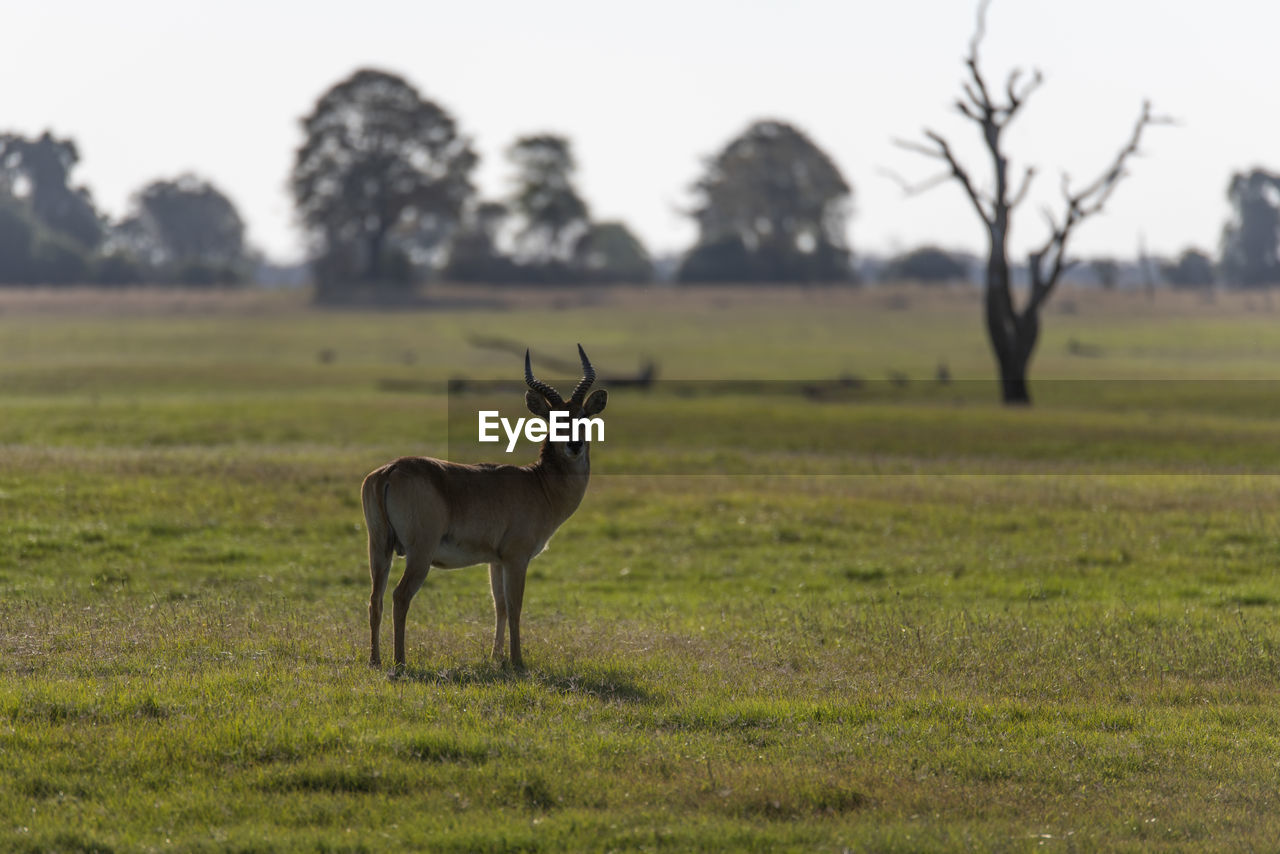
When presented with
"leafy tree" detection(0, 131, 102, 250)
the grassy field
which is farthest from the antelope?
"leafy tree" detection(0, 131, 102, 250)

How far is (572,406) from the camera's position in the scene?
13.3 metres

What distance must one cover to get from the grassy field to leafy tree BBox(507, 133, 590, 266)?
92.5 m

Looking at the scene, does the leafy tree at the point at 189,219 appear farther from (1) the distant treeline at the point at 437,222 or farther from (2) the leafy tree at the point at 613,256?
(2) the leafy tree at the point at 613,256

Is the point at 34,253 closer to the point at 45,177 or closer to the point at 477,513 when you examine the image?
the point at 45,177

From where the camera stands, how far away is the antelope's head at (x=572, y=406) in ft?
43.0

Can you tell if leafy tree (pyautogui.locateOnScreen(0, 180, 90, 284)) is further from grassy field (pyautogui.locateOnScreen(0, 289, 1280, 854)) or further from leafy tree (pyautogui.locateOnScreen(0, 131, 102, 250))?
grassy field (pyautogui.locateOnScreen(0, 289, 1280, 854))

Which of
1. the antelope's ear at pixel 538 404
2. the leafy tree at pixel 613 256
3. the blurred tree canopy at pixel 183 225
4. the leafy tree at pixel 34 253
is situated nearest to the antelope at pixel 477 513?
the antelope's ear at pixel 538 404

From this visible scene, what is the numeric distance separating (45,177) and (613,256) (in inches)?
2959

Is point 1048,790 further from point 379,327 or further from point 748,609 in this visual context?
point 379,327

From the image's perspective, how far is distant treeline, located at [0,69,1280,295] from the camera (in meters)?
104

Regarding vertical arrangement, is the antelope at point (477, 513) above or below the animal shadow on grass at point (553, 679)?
above

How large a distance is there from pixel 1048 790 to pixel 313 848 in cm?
483

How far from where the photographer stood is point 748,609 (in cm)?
1697

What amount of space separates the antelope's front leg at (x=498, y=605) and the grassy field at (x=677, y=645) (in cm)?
31
